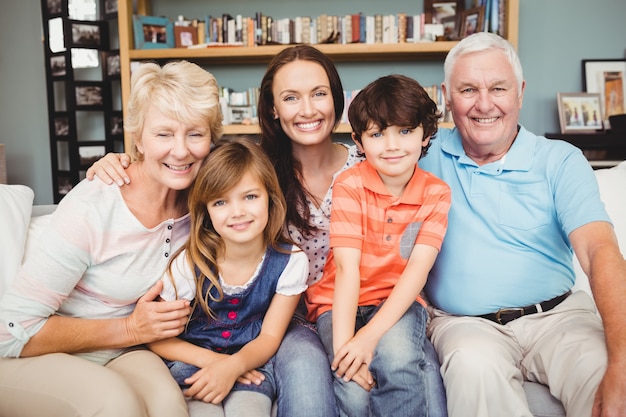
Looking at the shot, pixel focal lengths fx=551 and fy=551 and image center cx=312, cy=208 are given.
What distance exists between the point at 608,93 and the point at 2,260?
4224 mm

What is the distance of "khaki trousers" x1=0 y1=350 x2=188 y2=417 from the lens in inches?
49.9

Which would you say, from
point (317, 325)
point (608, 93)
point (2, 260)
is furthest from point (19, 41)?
point (608, 93)

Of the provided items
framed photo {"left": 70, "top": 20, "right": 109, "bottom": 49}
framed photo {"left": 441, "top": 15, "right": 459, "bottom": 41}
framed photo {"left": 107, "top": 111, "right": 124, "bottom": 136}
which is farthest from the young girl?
framed photo {"left": 70, "top": 20, "right": 109, "bottom": 49}

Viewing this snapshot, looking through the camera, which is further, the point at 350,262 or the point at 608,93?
the point at 608,93

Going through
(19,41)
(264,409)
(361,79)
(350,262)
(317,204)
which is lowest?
(264,409)

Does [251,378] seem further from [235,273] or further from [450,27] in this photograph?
[450,27]

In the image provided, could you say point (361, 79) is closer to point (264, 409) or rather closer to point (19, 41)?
point (19, 41)

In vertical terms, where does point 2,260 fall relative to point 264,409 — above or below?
above

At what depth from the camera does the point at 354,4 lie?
4371 mm

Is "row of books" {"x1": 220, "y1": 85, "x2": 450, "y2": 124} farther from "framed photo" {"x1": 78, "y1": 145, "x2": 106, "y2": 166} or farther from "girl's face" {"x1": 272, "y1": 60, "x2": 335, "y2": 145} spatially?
"girl's face" {"x1": 272, "y1": 60, "x2": 335, "y2": 145}

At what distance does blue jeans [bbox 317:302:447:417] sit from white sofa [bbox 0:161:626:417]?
0.29 metres

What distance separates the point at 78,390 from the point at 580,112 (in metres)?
4.02

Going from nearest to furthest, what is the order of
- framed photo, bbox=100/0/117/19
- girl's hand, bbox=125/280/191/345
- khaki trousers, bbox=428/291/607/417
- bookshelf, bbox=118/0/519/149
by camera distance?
khaki trousers, bbox=428/291/607/417 < girl's hand, bbox=125/280/191/345 < bookshelf, bbox=118/0/519/149 < framed photo, bbox=100/0/117/19

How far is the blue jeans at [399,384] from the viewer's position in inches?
54.8
